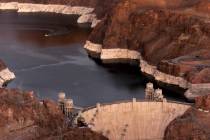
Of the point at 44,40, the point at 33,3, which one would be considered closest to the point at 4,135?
the point at 44,40

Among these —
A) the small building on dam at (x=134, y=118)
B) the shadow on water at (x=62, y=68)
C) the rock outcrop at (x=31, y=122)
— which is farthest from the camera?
the shadow on water at (x=62, y=68)

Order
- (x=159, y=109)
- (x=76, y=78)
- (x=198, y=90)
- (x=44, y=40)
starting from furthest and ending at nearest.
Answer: (x=44, y=40), (x=76, y=78), (x=198, y=90), (x=159, y=109)

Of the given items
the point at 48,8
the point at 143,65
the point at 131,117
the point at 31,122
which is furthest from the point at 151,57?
the point at 48,8

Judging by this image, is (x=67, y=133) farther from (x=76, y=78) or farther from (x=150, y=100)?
(x=76, y=78)

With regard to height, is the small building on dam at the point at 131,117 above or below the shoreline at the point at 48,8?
below

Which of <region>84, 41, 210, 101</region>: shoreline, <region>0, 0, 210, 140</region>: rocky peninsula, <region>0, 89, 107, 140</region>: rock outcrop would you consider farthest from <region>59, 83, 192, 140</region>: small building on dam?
<region>84, 41, 210, 101</region>: shoreline

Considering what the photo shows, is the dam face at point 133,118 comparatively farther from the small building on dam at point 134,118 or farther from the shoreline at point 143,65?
the shoreline at point 143,65

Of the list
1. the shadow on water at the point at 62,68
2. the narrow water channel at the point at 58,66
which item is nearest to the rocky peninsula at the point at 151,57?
the shadow on water at the point at 62,68

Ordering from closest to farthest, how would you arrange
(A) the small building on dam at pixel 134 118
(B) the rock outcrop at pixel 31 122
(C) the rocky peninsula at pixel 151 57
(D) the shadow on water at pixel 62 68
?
1. (B) the rock outcrop at pixel 31 122
2. (C) the rocky peninsula at pixel 151 57
3. (A) the small building on dam at pixel 134 118
4. (D) the shadow on water at pixel 62 68
